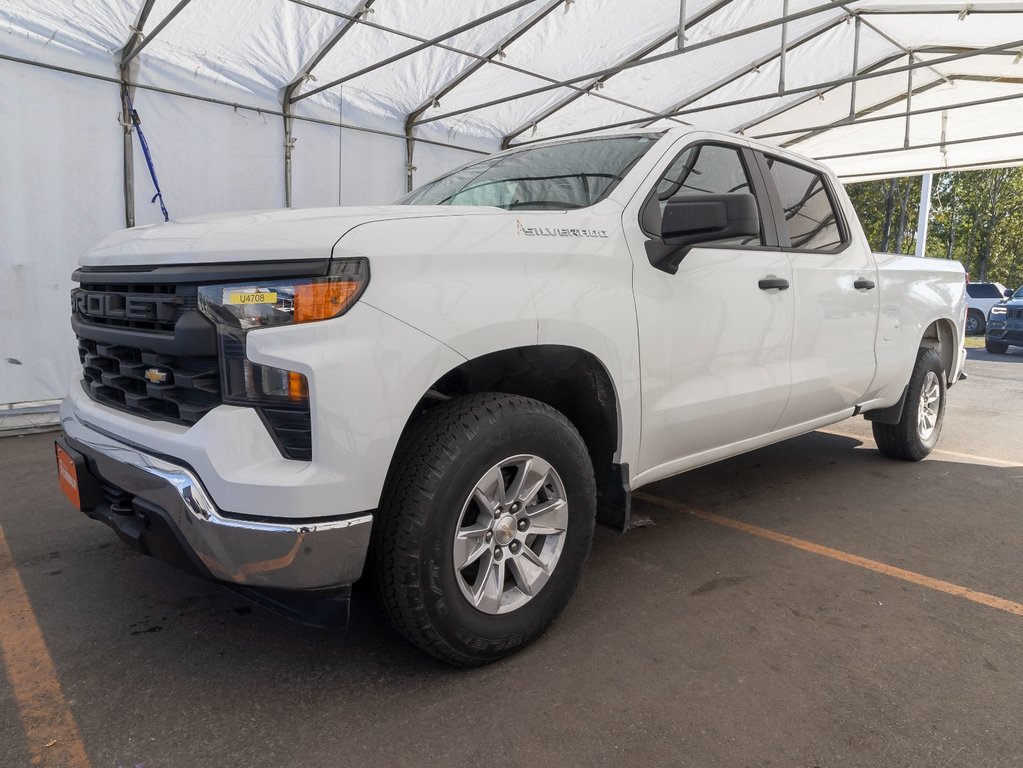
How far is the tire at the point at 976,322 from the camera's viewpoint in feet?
67.3

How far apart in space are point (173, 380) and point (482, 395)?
0.89 m

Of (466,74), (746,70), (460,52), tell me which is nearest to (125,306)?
(460,52)

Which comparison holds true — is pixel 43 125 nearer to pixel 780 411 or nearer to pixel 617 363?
pixel 617 363

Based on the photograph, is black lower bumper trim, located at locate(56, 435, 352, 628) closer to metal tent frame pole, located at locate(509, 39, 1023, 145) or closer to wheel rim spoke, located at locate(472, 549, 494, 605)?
wheel rim spoke, located at locate(472, 549, 494, 605)

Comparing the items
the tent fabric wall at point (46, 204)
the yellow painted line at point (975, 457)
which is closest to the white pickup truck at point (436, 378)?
the yellow painted line at point (975, 457)

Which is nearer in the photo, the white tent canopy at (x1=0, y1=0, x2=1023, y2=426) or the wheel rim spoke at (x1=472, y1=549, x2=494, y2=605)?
the wheel rim spoke at (x1=472, y1=549, x2=494, y2=605)

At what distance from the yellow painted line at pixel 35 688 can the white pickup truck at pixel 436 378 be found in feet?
1.67

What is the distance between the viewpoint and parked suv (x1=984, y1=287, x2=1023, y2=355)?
48.9 ft

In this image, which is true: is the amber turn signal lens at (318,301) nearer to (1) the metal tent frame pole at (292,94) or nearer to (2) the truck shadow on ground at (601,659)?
(2) the truck shadow on ground at (601,659)

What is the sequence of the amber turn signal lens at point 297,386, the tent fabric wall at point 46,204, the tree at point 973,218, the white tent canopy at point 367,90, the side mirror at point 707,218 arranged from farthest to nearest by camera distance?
the tree at point 973,218, the white tent canopy at point 367,90, the tent fabric wall at point 46,204, the side mirror at point 707,218, the amber turn signal lens at point 297,386

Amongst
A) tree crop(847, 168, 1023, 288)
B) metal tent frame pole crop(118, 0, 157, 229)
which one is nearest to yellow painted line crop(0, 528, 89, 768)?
metal tent frame pole crop(118, 0, 157, 229)

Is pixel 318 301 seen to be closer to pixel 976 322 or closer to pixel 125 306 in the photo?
pixel 125 306

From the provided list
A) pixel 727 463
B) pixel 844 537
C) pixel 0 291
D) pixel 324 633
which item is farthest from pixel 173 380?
pixel 0 291

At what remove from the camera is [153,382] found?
82.7 inches
